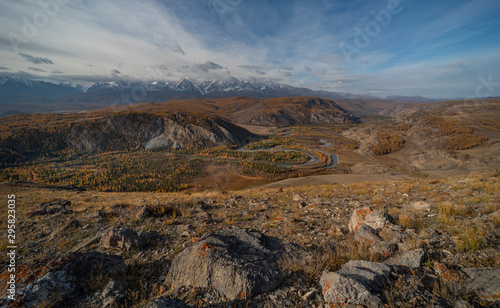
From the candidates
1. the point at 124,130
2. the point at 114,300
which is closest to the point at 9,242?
the point at 114,300

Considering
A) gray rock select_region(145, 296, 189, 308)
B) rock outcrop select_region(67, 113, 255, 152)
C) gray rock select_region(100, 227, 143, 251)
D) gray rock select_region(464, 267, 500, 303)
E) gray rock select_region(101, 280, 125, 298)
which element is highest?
gray rock select_region(464, 267, 500, 303)

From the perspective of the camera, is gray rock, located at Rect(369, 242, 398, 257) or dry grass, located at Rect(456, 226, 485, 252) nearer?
dry grass, located at Rect(456, 226, 485, 252)

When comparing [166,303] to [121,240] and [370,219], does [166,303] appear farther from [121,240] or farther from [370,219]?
[370,219]

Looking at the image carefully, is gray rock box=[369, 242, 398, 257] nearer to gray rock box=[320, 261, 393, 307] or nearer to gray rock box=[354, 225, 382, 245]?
gray rock box=[354, 225, 382, 245]

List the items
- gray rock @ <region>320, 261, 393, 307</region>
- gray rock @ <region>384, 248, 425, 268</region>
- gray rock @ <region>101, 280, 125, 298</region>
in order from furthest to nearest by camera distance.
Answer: gray rock @ <region>384, 248, 425, 268</region>, gray rock @ <region>101, 280, 125, 298</region>, gray rock @ <region>320, 261, 393, 307</region>

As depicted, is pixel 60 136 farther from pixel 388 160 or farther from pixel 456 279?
pixel 388 160

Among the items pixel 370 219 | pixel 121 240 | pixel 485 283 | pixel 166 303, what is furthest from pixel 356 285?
pixel 121 240

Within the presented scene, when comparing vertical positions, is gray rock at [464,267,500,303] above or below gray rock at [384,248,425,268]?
above

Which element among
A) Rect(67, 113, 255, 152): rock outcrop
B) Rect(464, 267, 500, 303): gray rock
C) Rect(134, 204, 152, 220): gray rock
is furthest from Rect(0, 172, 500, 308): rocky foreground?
Rect(67, 113, 255, 152): rock outcrop
